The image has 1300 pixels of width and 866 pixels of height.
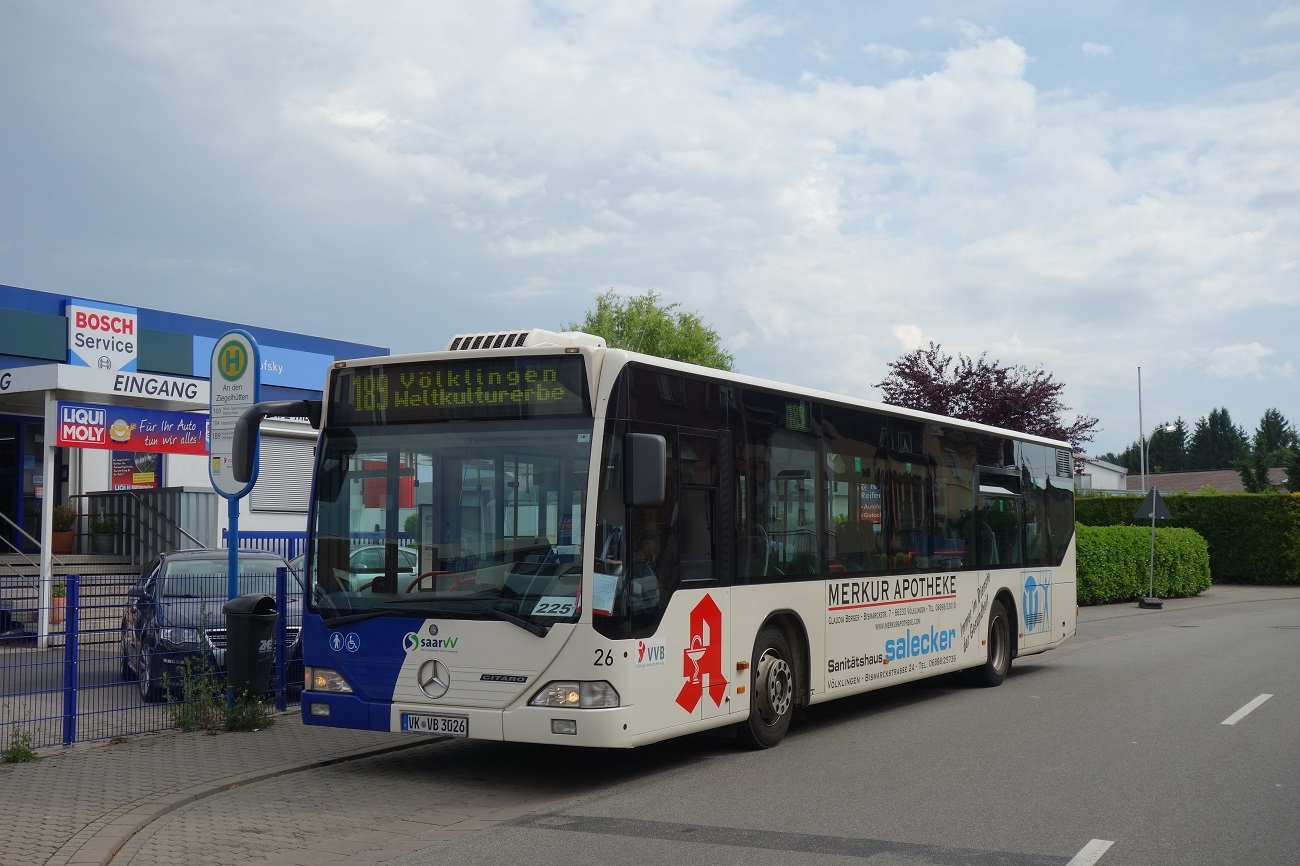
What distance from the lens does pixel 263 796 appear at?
324 inches

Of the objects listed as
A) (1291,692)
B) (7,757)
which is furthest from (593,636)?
(1291,692)

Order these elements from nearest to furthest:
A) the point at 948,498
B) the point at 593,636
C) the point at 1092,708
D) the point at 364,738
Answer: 1. the point at 593,636
2. the point at 364,738
3. the point at 1092,708
4. the point at 948,498

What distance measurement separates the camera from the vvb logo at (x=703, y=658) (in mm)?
8781

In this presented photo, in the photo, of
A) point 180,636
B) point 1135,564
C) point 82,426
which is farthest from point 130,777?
point 1135,564

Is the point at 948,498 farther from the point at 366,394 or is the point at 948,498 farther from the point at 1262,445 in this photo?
the point at 1262,445

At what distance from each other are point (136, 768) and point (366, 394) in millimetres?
3200

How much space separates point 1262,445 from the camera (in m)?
69.9

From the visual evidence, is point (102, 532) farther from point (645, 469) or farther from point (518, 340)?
point (645, 469)

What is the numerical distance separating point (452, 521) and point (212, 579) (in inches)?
191

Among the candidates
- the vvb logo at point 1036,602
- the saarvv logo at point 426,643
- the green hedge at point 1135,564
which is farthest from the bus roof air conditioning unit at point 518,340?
the green hedge at point 1135,564

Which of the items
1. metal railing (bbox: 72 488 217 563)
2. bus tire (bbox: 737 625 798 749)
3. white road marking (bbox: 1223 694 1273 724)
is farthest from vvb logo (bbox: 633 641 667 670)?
metal railing (bbox: 72 488 217 563)

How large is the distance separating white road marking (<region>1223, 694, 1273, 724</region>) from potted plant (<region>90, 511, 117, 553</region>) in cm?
1981

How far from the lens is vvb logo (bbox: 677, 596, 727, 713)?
8.78m

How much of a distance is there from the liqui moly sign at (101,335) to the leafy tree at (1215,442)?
12883 centimetres
